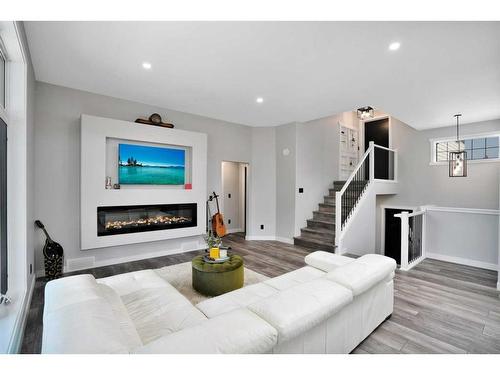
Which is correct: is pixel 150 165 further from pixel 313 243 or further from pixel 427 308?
pixel 427 308

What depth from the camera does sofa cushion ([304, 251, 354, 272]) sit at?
257 centimetres

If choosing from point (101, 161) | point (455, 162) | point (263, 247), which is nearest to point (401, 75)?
point (455, 162)

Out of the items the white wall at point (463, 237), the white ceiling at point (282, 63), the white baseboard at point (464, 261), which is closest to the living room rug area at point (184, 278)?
the white ceiling at point (282, 63)

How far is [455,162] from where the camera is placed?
13.9 feet

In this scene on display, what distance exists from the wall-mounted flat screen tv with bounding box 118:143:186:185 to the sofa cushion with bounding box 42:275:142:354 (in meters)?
2.76

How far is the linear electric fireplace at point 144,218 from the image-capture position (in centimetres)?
390

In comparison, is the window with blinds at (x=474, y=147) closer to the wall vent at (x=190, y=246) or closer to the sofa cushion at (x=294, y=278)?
the sofa cushion at (x=294, y=278)

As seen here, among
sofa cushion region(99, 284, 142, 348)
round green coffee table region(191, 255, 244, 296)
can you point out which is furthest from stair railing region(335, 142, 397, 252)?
sofa cushion region(99, 284, 142, 348)

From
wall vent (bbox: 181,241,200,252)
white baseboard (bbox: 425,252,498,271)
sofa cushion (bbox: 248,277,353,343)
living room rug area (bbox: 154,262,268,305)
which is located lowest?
white baseboard (bbox: 425,252,498,271)

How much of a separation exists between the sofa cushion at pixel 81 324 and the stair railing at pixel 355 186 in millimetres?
4072

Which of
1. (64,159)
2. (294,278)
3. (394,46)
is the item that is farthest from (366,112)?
(64,159)

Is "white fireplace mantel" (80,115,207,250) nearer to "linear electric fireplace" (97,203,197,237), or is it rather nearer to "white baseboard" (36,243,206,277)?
"linear electric fireplace" (97,203,197,237)

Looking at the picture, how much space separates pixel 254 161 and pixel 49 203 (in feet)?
13.4

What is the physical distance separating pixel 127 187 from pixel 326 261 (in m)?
3.41
